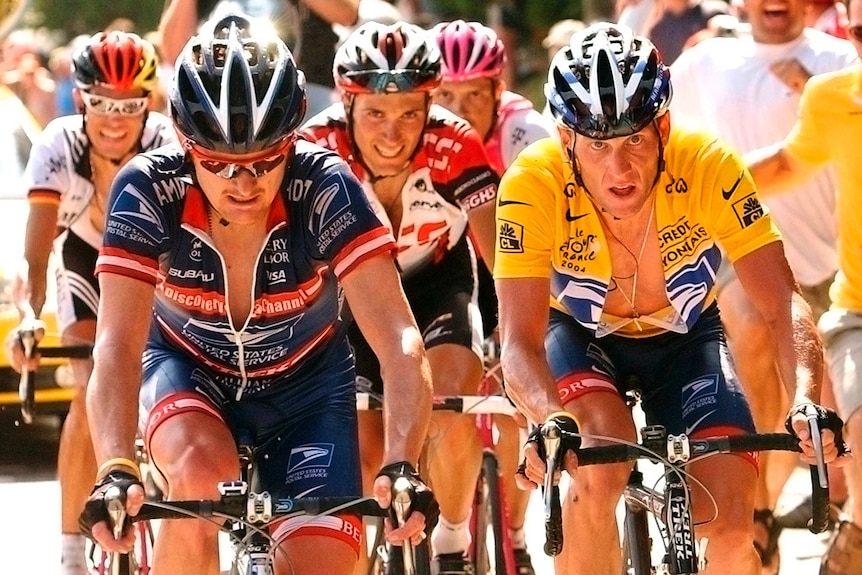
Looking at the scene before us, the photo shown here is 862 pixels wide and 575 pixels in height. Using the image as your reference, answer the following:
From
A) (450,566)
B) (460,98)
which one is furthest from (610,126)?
(460,98)

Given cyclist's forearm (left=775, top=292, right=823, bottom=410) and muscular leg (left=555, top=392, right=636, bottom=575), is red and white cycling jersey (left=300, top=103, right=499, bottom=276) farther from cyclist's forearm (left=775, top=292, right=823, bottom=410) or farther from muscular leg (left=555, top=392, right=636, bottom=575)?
cyclist's forearm (left=775, top=292, right=823, bottom=410)

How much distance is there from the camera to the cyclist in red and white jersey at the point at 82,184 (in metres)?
7.32

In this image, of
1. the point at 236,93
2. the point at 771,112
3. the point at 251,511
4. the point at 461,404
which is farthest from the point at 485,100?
the point at 251,511

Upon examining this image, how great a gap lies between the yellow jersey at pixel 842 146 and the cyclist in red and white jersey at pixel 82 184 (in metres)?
2.77

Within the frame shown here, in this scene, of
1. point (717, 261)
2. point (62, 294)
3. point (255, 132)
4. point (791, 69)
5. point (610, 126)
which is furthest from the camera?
point (791, 69)

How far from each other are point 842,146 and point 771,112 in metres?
1.99

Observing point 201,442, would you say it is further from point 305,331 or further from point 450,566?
point 450,566

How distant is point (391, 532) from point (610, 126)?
1.41 meters

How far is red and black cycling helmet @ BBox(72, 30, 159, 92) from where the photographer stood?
7.82 m

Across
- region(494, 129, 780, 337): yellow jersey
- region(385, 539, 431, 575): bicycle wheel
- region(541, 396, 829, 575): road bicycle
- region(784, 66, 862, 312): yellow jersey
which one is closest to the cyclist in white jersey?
region(784, 66, 862, 312): yellow jersey

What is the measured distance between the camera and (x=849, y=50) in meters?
8.36

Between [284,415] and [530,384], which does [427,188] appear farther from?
[530,384]

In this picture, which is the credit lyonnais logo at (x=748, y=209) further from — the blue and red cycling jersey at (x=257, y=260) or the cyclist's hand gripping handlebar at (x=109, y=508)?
the cyclist's hand gripping handlebar at (x=109, y=508)

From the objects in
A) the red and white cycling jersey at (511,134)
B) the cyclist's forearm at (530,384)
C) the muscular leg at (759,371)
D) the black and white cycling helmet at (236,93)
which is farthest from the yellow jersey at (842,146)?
the black and white cycling helmet at (236,93)
